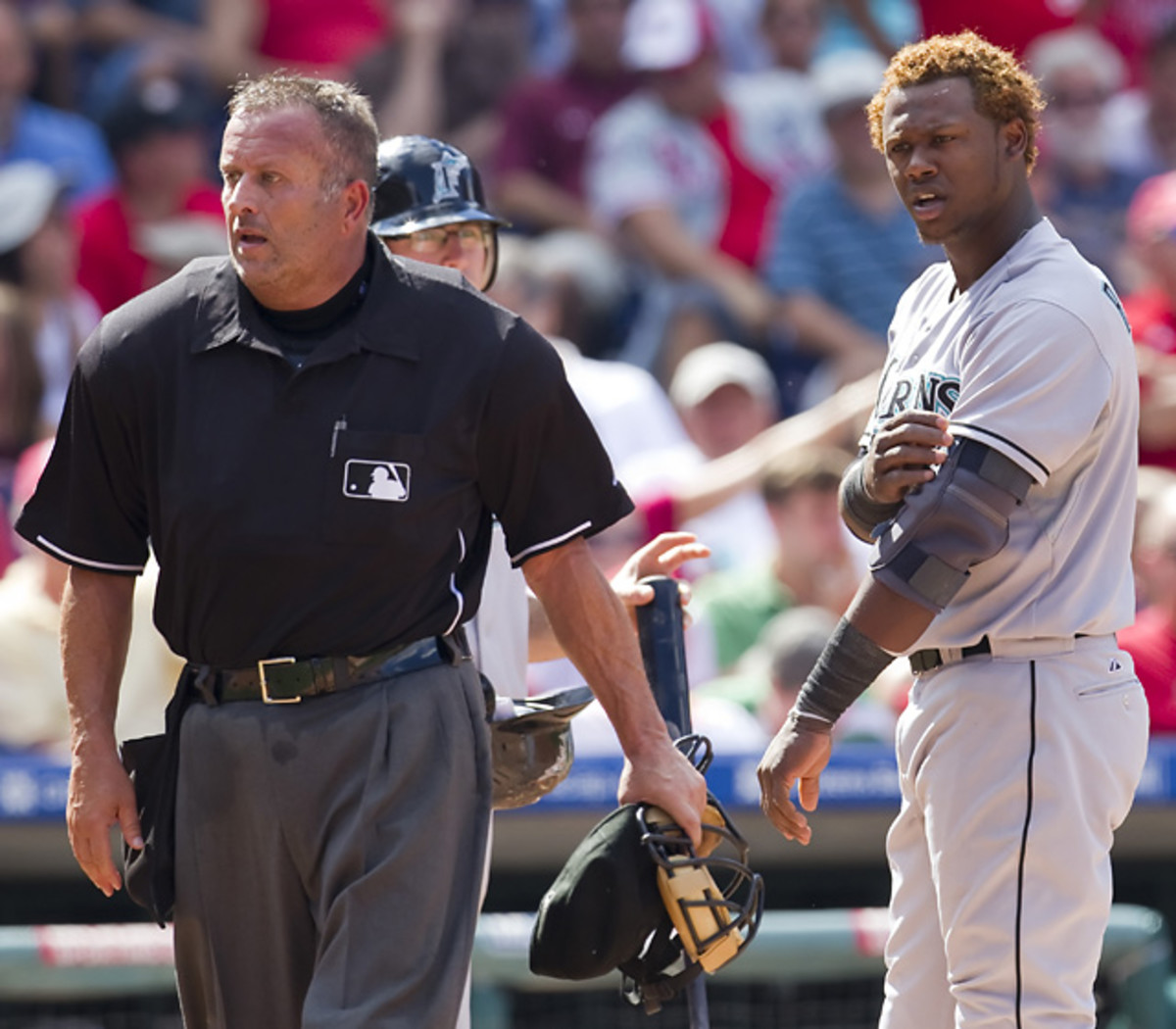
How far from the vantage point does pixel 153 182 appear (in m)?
A: 8.39

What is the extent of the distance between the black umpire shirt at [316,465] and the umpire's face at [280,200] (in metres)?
0.11

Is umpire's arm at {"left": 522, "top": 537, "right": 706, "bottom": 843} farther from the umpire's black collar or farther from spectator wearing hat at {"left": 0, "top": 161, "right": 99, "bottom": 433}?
spectator wearing hat at {"left": 0, "top": 161, "right": 99, "bottom": 433}

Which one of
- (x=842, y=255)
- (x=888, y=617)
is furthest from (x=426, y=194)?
(x=842, y=255)

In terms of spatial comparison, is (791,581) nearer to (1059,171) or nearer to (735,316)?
(735,316)

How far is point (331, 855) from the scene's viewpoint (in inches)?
129

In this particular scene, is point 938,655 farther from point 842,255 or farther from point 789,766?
point 842,255

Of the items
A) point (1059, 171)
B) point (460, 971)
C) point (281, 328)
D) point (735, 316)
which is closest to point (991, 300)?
point (281, 328)

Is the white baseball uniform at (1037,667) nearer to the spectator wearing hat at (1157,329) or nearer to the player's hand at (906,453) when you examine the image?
the player's hand at (906,453)

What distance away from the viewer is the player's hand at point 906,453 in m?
3.29

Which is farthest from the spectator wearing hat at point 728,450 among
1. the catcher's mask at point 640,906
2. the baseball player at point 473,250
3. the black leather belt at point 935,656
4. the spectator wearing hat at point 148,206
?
the black leather belt at point 935,656

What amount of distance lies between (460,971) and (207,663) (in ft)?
2.16

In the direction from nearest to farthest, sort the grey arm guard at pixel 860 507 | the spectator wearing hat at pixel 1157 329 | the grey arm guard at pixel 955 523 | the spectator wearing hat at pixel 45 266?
the grey arm guard at pixel 955 523 → the grey arm guard at pixel 860 507 → the spectator wearing hat at pixel 1157 329 → the spectator wearing hat at pixel 45 266

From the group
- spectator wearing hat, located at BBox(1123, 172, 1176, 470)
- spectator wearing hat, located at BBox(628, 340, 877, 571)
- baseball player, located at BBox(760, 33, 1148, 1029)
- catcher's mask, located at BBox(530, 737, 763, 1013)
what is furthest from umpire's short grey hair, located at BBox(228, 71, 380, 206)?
spectator wearing hat, located at BBox(1123, 172, 1176, 470)

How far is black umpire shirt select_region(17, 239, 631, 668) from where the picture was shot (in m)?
3.29
